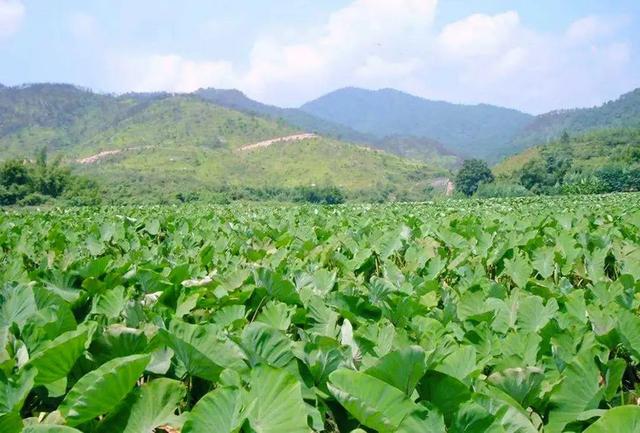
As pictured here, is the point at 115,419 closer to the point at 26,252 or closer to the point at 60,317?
the point at 60,317

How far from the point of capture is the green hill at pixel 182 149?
265 ft

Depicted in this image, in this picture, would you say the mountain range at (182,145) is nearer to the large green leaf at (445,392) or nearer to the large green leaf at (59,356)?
the large green leaf at (59,356)

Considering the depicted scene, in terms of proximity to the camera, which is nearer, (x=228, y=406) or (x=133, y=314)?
(x=228, y=406)

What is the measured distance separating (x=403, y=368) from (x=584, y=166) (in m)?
76.1

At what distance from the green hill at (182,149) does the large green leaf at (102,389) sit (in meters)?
52.4

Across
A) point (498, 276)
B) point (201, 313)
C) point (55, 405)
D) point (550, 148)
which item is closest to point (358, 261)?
point (498, 276)

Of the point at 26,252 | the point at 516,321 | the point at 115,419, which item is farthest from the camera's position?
the point at 26,252

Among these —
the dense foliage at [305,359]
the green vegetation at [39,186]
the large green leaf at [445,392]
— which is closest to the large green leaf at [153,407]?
the dense foliage at [305,359]

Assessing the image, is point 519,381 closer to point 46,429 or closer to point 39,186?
point 46,429

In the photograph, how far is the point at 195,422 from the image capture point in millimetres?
943

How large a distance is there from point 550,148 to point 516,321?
85817 mm

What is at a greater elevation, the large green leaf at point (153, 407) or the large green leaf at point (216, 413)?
the large green leaf at point (216, 413)

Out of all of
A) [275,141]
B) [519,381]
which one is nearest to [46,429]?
[519,381]

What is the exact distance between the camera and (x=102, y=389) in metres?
1.02
